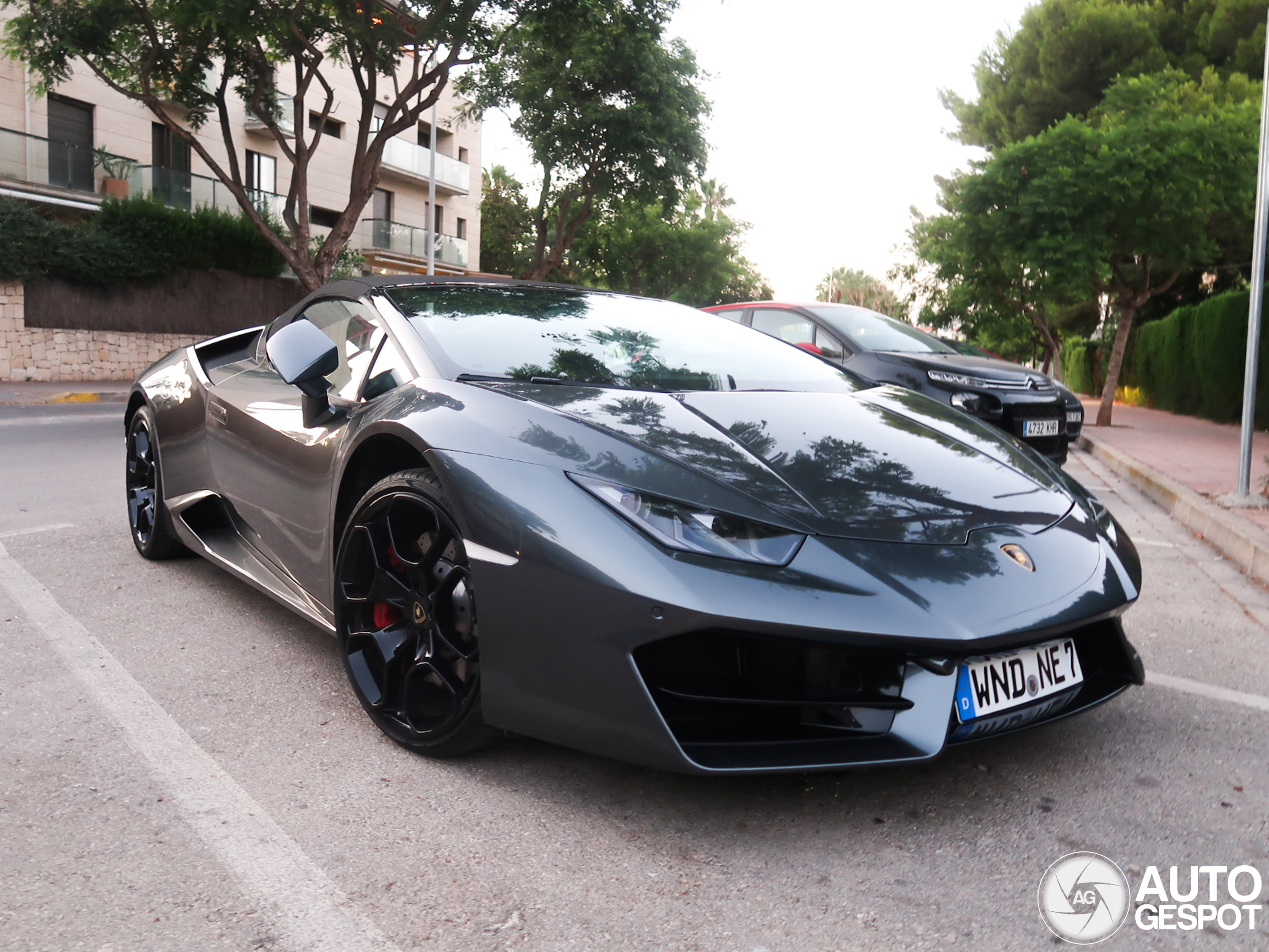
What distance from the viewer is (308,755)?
2502 mm

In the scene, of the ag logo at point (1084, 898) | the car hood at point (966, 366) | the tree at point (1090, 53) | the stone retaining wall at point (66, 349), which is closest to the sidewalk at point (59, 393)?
the stone retaining wall at point (66, 349)

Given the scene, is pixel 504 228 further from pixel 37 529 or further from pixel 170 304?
pixel 37 529

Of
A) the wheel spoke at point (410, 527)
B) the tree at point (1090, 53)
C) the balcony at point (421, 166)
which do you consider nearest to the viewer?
the wheel spoke at point (410, 527)

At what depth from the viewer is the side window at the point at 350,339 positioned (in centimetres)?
298

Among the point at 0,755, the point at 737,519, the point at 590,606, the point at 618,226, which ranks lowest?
the point at 0,755

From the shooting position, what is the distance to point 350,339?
10.4 feet

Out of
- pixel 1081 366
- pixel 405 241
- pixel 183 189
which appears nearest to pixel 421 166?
pixel 405 241

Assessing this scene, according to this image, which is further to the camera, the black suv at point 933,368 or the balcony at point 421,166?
the balcony at point 421,166

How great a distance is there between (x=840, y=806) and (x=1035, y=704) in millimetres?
468

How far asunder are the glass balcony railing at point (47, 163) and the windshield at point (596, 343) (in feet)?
72.1

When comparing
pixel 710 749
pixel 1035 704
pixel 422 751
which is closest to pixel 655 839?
pixel 710 749

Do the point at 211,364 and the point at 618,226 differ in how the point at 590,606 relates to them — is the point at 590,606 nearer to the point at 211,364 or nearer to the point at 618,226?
the point at 211,364

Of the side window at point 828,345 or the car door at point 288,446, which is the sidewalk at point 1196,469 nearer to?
the side window at point 828,345

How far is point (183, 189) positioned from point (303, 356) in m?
24.2
